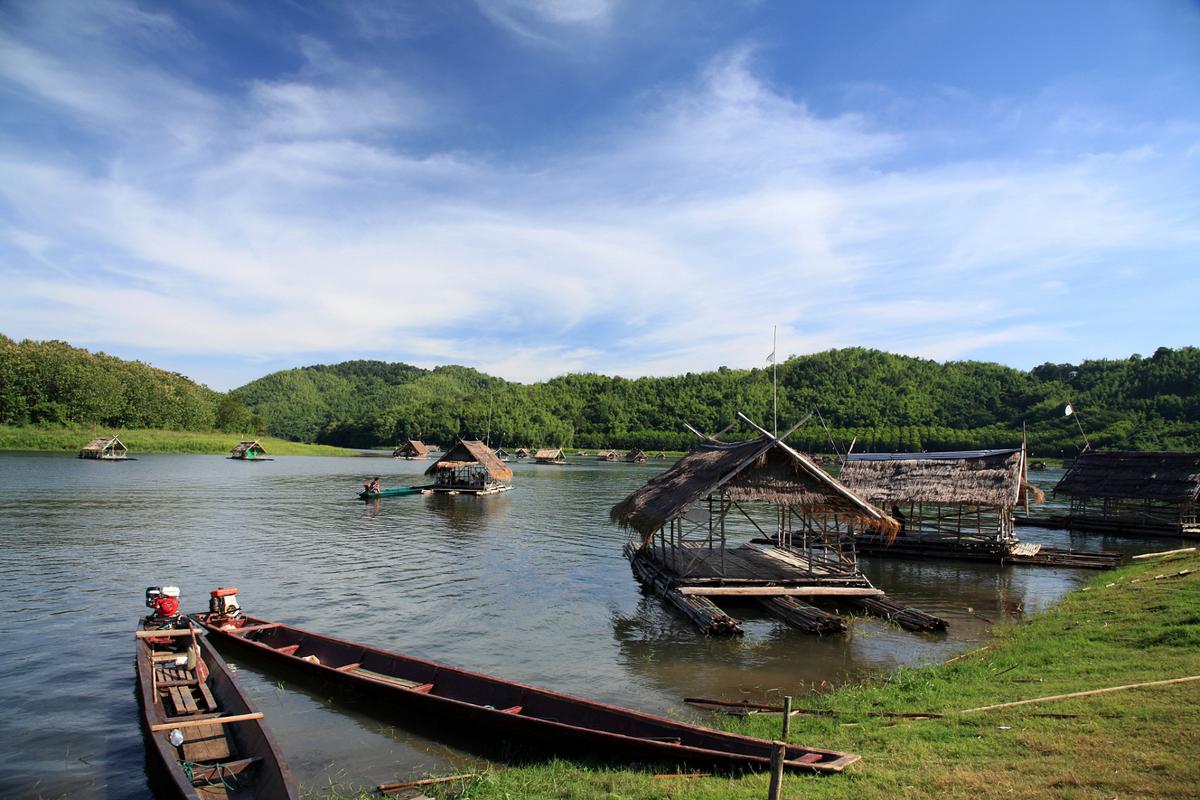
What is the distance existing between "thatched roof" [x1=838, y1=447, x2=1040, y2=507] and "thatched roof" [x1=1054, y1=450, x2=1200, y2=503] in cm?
999

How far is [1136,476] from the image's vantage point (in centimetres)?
3462

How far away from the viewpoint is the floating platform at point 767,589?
16.5 meters

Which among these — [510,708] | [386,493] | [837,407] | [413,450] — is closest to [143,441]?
[413,450]

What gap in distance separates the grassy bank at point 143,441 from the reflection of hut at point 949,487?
306ft

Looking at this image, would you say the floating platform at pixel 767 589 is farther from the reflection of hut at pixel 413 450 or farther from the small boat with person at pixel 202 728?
the reflection of hut at pixel 413 450

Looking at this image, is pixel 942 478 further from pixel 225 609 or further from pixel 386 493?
pixel 386 493

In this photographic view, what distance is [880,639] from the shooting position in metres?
16.1

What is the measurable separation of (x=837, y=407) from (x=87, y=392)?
371ft

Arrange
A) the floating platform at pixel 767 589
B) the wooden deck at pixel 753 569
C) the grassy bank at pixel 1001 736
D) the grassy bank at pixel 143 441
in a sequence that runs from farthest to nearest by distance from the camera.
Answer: the grassy bank at pixel 143 441, the wooden deck at pixel 753 569, the floating platform at pixel 767 589, the grassy bank at pixel 1001 736


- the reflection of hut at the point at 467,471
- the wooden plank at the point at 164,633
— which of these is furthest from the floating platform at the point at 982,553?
the reflection of hut at the point at 467,471

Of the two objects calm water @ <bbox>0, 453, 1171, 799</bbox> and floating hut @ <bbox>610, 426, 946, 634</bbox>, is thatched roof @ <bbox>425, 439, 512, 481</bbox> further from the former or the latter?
floating hut @ <bbox>610, 426, 946, 634</bbox>

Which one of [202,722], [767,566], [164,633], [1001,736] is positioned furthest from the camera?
[767,566]

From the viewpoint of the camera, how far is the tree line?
287ft

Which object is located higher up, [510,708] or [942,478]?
[942,478]
